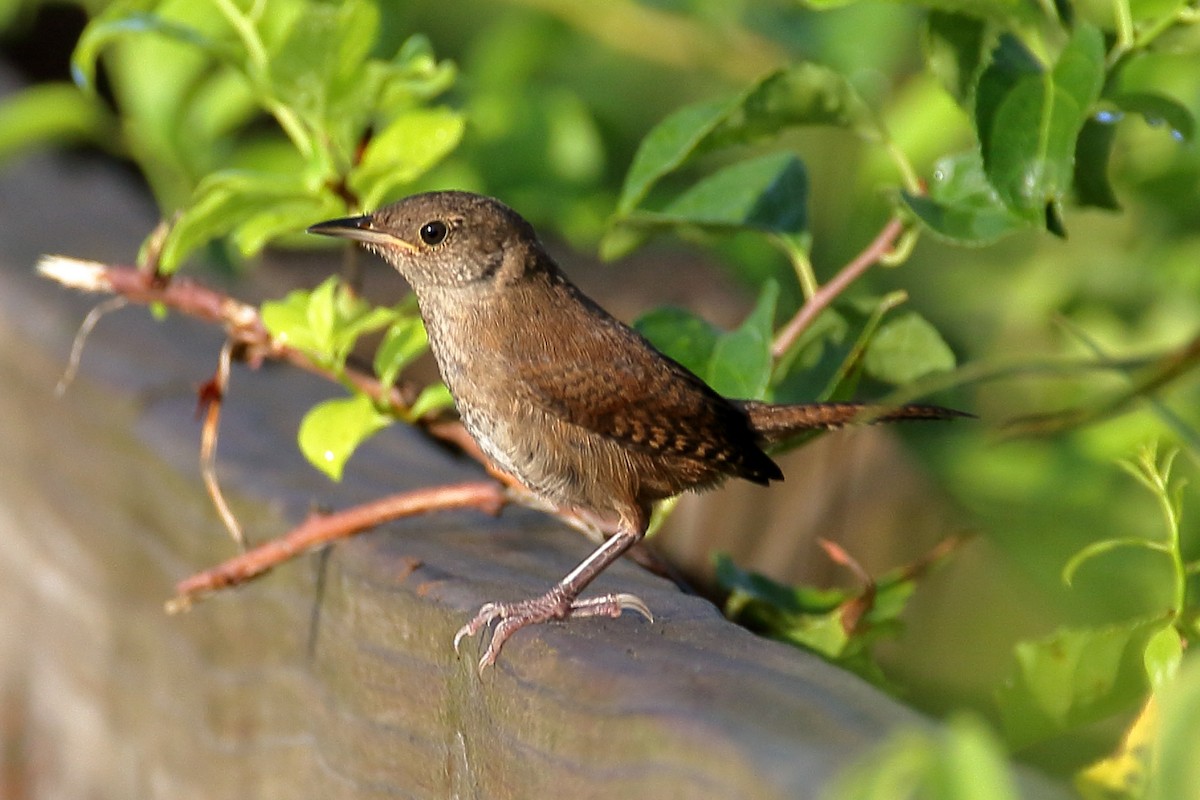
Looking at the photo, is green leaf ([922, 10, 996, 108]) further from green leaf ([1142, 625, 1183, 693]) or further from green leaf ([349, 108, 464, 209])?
green leaf ([1142, 625, 1183, 693])

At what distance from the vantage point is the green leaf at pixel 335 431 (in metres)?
1.86

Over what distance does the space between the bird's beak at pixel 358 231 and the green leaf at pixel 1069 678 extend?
1.18 metres

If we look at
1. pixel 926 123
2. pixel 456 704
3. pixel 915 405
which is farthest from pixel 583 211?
pixel 456 704

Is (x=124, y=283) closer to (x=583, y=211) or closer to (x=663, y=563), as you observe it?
(x=663, y=563)

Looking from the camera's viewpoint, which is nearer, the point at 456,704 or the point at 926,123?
the point at 456,704

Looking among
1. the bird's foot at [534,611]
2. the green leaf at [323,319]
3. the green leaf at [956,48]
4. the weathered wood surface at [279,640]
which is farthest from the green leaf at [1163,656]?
the green leaf at [323,319]

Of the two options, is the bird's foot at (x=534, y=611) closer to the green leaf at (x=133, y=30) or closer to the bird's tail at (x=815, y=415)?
the bird's tail at (x=815, y=415)

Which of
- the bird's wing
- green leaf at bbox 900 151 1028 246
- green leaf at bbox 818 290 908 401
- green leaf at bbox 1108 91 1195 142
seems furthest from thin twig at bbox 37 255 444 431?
green leaf at bbox 1108 91 1195 142

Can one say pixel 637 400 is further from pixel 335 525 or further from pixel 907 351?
pixel 335 525

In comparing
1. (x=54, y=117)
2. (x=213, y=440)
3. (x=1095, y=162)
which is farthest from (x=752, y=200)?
(x=54, y=117)

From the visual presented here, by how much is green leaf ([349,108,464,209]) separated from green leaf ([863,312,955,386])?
0.68 meters

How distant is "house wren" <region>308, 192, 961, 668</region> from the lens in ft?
7.14

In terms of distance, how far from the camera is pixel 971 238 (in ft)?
5.63

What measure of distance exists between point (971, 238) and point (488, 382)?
88cm
